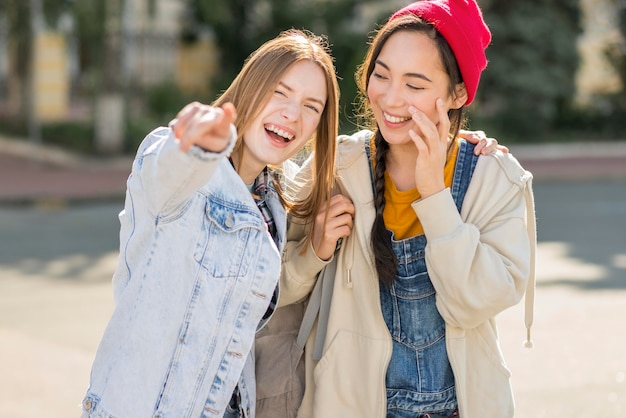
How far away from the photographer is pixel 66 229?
37.5 ft

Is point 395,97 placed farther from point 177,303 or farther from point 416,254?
point 177,303

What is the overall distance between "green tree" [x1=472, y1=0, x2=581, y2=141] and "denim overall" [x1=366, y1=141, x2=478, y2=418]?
20.8 meters

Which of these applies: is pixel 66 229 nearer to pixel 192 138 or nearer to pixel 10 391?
pixel 10 391

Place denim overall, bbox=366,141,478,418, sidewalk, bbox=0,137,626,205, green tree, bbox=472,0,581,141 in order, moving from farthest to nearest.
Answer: green tree, bbox=472,0,581,141 → sidewalk, bbox=0,137,626,205 → denim overall, bbox=366,141,478,418

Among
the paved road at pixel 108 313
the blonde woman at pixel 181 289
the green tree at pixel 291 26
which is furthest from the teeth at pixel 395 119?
the green tree at pixel 291 26

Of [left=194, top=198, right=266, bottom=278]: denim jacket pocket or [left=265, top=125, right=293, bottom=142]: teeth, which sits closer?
[left=194, top=198, right=266, bottom=278]: denim jacket pocket

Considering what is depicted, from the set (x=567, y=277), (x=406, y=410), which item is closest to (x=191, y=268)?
(x=406, y=410)

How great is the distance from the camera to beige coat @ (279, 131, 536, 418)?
2572mm

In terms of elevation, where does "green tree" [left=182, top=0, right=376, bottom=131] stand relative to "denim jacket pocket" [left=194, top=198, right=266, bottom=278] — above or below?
below

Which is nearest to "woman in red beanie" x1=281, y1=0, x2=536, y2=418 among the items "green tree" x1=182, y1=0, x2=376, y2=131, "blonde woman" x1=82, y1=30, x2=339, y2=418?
"blonde woman" x1=82, y1=30, x2=339, y2=418

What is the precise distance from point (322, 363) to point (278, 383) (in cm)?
15

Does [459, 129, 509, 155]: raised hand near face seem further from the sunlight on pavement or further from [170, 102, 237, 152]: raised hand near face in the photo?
the sunlight on pavement

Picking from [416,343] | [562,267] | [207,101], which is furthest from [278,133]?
[207,101]

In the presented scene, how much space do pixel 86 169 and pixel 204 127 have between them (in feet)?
52.5
